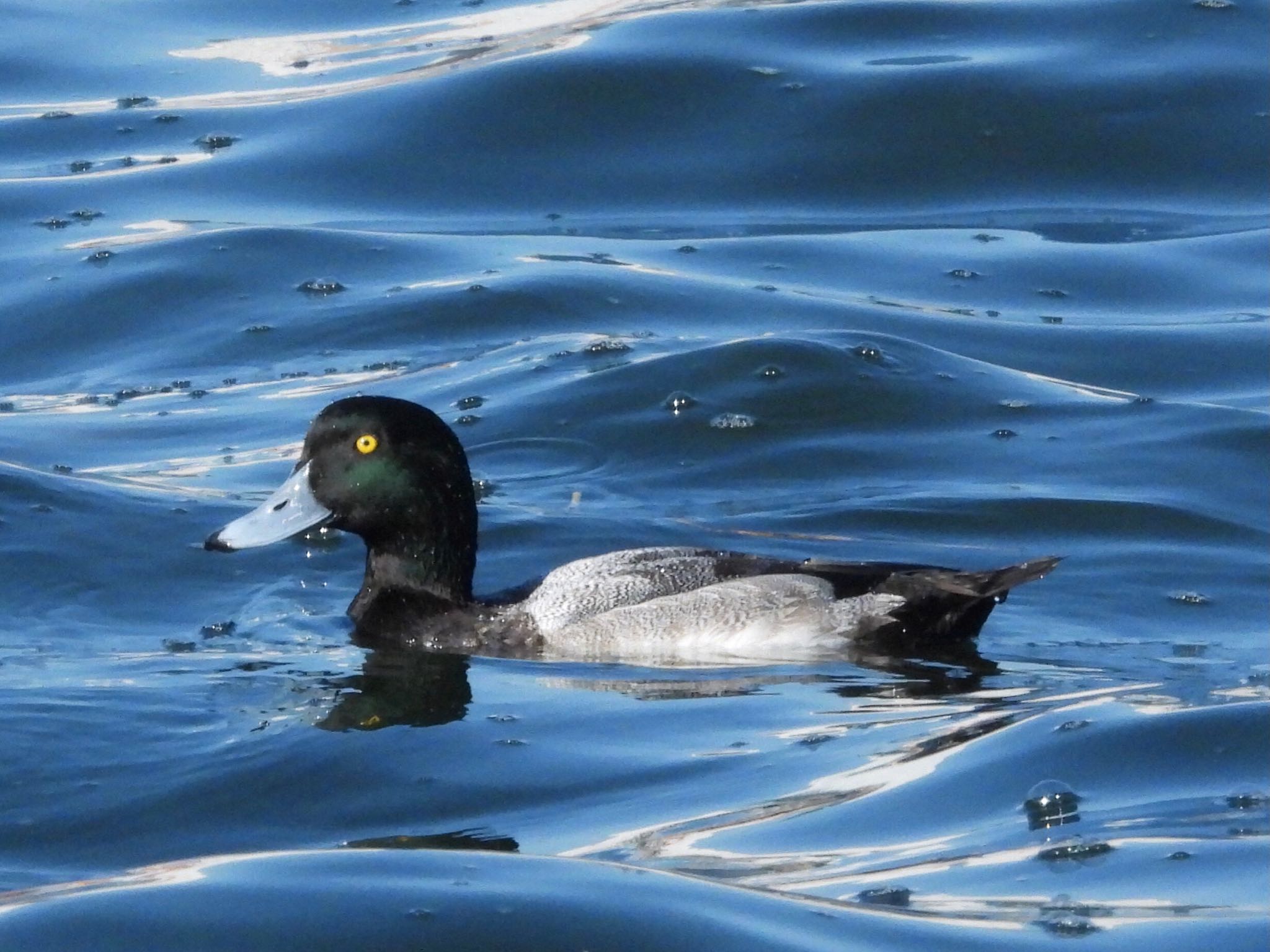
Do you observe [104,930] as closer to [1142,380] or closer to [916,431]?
[916,431]

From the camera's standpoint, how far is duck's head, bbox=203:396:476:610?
858 cm

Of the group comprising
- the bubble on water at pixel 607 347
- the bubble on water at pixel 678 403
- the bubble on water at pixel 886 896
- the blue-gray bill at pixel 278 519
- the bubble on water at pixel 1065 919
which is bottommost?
the bubble on water at pixel 886 896

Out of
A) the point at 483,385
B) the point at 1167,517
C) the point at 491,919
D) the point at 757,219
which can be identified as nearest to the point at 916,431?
the point at 1167,517

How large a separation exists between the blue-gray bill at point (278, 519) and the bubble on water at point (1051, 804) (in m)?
3.78

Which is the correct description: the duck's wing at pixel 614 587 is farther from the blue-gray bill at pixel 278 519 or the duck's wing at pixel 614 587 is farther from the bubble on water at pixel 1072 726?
the bubble on water at pixel 1072 726

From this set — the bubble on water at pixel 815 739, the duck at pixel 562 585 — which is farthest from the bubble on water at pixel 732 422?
the bubble on water at pixel 815 739

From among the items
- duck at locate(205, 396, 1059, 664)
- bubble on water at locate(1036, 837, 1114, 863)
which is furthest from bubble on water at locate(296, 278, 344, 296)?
bubble on water at locate(1036, 837, 1114, 863)

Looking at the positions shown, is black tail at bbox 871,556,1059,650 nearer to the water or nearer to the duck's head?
the water

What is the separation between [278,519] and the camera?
8.55 metres

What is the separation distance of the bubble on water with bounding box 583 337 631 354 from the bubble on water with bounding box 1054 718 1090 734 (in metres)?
5.64

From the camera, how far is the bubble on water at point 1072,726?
6.13 m

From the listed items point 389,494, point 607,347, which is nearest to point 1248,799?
point 389,494

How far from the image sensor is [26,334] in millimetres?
12242

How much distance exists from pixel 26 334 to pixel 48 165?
11.2 feet
